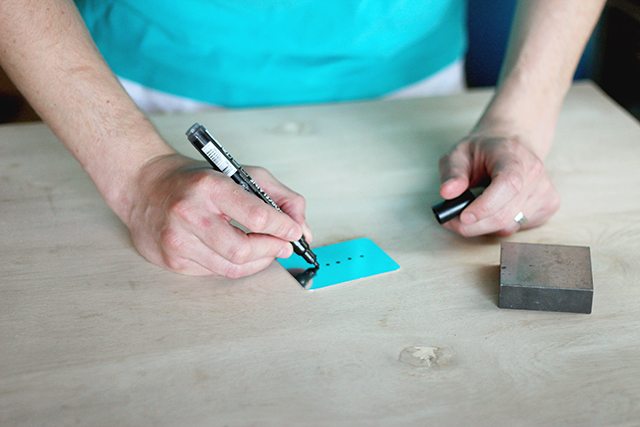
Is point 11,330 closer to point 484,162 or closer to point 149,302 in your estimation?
point 149,302

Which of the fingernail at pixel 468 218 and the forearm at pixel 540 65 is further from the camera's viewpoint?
the forearm at pixel 540 65

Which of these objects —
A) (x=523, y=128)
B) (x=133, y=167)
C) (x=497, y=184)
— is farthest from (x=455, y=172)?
(x=133, y=167)

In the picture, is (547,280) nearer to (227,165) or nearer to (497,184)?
(497,184)

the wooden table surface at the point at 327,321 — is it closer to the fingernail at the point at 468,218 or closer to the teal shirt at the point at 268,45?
the fingernail at the point at 468,218

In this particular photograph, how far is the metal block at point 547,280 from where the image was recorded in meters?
0.87

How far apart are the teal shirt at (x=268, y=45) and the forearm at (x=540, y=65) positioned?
251mm

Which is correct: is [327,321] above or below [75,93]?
below

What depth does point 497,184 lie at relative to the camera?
3.31 feet

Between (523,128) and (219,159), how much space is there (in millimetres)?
481

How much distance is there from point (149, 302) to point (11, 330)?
147 millimetres

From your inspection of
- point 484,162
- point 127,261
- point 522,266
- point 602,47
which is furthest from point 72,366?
point 602,47

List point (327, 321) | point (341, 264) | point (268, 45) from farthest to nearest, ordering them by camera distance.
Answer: point (268, 45), point (341, 264), point (327, 321)

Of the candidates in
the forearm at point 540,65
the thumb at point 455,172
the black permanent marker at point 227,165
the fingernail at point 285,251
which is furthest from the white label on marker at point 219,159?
the forearm at point 540,65

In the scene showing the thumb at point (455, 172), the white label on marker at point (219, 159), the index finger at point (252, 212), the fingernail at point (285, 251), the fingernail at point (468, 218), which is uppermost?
the white label on marker at point (219, 159)
